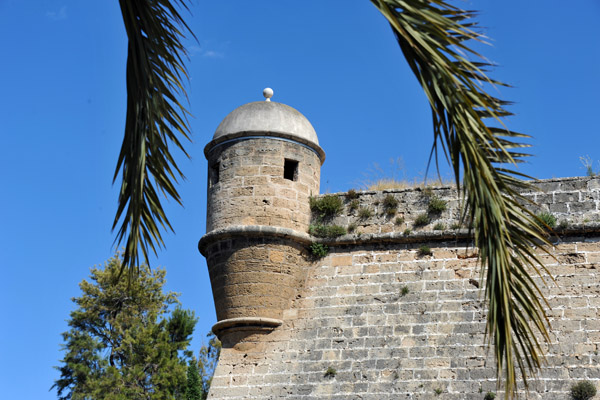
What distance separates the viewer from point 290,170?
12.9 meters

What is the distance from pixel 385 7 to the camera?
463 cm

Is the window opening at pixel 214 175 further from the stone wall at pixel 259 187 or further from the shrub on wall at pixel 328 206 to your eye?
the shrub on wall at pixel 328 206

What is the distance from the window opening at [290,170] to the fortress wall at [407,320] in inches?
39.0

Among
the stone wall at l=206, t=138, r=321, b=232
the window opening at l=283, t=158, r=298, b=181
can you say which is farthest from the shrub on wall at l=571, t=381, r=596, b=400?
the window opening at l=283, t=158, r=298, b=181

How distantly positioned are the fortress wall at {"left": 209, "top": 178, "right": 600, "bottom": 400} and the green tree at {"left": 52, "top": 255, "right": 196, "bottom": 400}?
12196mm

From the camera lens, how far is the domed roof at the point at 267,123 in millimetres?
12578

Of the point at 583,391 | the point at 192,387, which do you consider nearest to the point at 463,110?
the point at 583,391

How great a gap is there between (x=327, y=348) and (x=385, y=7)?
24.7ft

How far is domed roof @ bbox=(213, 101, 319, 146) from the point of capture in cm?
1258

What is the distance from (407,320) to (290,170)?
2.94 metres

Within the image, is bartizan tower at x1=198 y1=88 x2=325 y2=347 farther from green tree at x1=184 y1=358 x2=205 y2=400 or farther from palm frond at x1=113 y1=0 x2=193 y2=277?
green tree at x1=184 y1=358 x2=205 y2=400

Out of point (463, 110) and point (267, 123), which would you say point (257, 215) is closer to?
point (267, 123)

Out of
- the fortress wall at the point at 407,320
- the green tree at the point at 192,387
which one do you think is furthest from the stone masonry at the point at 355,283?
the green tree at the point at 192,387

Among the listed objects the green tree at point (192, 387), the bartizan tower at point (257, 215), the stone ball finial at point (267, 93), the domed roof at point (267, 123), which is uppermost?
the stone ball finial at point (267, 93)
